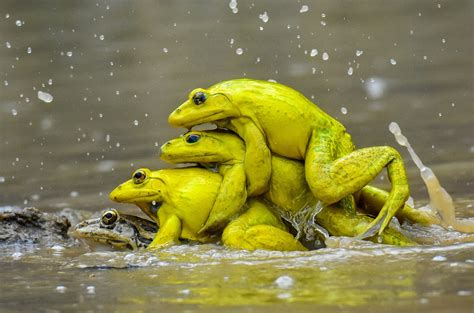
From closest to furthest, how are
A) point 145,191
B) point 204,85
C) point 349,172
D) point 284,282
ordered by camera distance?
1. point 284,282
2. point 349,172
3. point 145,191
4. point 204,85

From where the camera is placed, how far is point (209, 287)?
4742 millimetres

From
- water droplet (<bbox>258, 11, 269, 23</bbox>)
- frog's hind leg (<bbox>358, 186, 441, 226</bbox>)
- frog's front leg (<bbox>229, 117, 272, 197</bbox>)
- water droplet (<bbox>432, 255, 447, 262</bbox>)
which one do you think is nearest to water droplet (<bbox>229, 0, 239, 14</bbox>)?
water droplet (<bbox>258, 11, 269, 23</bbox>)

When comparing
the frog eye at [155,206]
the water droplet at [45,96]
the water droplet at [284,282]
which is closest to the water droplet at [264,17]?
the water droplet at [45,96]

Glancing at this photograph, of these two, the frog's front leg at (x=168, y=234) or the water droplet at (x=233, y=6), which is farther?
the water droplet at (x=233, y=6)

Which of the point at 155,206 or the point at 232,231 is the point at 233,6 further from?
the point at 232,231

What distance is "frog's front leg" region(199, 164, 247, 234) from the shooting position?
5.34 metres

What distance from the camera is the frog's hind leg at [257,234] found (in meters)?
5.30

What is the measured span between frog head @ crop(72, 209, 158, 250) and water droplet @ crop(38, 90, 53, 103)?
6412 mm

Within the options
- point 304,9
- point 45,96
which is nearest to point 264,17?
point 304,9

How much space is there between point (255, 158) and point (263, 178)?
0.30 ft

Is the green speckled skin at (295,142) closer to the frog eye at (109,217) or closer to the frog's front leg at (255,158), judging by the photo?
the frog's front leg at (255,158)

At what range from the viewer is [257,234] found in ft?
17.4

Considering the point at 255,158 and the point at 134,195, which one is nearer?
the point at 255,158

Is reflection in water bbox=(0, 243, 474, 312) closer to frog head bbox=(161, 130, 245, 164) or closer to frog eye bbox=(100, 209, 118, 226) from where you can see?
frog eye bbox=(100, 209, 118, 226)
